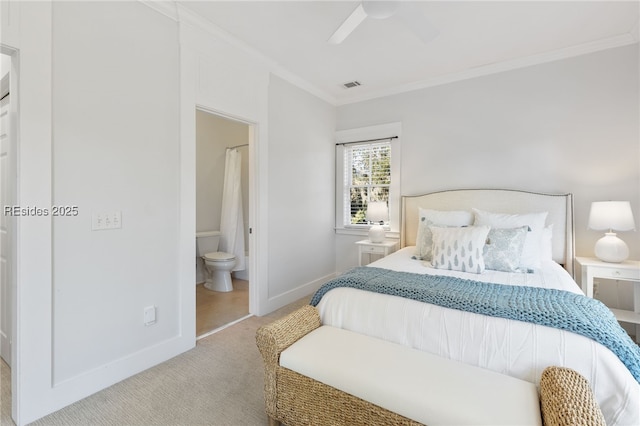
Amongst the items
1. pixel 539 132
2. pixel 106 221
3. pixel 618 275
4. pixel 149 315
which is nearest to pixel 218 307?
pixel 149 315

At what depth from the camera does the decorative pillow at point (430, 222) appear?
9.42 ft

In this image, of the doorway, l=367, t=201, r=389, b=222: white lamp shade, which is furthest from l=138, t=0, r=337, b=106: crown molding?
l=367, t=201, r=389, b=222: white lamp shade

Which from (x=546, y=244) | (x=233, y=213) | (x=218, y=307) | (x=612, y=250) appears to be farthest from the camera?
(x=233, y=213)

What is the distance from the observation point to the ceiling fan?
1.89 m

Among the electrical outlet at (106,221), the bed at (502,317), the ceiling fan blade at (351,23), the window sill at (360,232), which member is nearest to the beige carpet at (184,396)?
the bed at (502,317)

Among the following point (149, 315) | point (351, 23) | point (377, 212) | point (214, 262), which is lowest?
point (149, 315)

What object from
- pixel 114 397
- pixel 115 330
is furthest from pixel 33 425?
pixel 115 330

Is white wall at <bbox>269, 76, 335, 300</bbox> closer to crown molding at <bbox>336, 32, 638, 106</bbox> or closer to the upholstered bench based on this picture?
crown molding at <bbox>336, 32, 638, 106</bbox>

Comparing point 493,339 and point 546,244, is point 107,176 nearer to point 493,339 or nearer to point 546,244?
point 493,339

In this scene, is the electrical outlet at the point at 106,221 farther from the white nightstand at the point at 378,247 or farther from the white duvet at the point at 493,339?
the white nightstand at the point at 378,247

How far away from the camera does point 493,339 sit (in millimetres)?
1434

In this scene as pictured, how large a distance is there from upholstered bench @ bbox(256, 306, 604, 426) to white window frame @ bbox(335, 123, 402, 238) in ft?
7.81

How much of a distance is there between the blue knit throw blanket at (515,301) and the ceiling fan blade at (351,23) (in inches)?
66.2

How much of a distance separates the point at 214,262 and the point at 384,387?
3.12m
